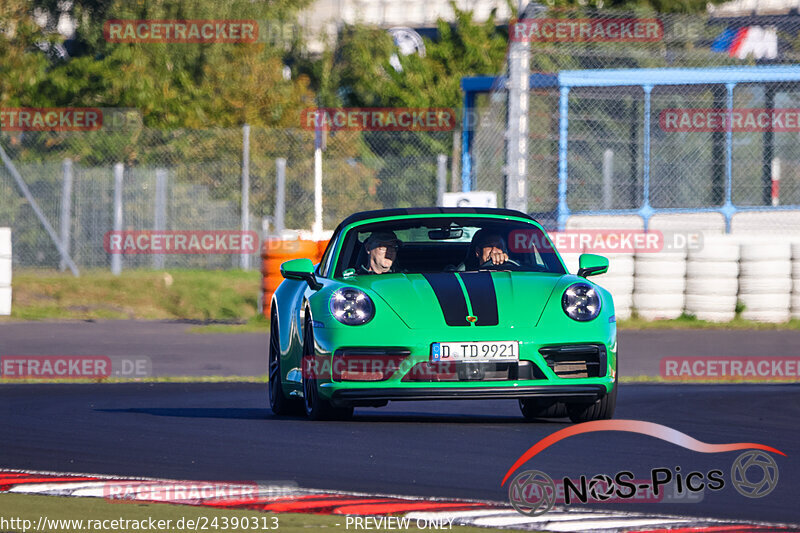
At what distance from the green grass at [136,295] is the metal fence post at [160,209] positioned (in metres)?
0.36

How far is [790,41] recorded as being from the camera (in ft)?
76.7

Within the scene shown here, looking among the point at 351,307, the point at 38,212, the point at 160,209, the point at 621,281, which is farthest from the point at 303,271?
the point at 160,209

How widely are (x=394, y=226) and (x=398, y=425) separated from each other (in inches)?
49.5

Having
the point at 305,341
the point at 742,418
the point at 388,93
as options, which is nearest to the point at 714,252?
the point at 742,418

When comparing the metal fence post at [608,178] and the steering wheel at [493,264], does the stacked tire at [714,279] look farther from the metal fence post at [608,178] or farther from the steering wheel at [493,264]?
the steering wheel at [493,264]

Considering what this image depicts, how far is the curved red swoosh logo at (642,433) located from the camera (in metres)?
7.75

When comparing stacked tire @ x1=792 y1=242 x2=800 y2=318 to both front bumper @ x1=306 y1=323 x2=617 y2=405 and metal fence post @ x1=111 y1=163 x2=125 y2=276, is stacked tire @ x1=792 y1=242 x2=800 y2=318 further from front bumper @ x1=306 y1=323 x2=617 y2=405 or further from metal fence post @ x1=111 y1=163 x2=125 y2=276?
front bumper @ x1=306 y1=323 x2=617 y2=405

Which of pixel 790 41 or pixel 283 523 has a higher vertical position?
pixel 790 41

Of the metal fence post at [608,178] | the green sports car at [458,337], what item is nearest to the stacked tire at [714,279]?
the metal fence post at [608,178]

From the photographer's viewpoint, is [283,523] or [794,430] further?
[794,430]

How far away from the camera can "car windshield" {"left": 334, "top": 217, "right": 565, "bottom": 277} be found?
9406 mm

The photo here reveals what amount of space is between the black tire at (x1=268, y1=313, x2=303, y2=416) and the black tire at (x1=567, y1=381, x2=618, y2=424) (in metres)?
1.80

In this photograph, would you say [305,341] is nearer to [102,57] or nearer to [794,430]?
[794,430]

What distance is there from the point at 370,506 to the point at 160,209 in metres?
18.8
